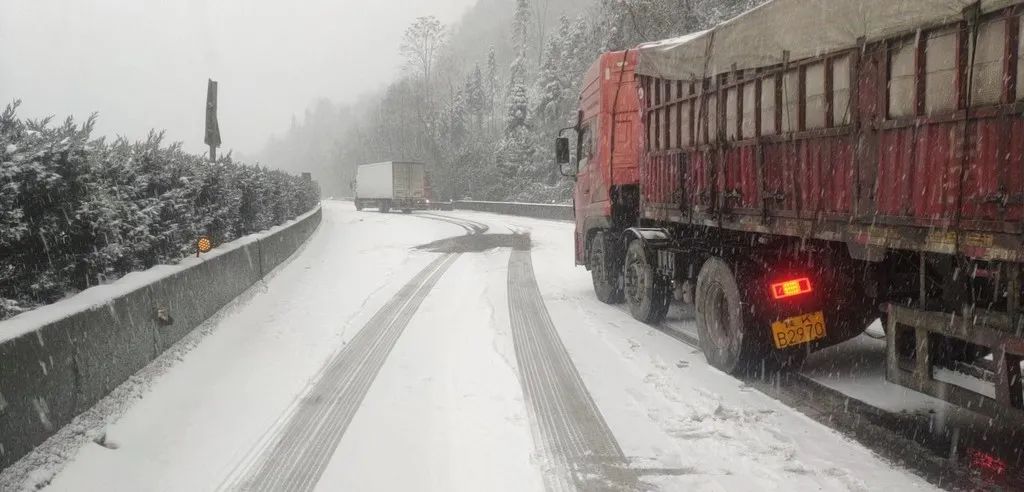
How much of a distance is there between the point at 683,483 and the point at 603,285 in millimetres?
6685

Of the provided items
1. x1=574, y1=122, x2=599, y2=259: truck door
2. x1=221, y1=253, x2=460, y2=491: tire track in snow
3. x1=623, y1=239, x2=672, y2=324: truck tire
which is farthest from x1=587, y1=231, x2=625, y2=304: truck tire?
x1=221, y1=253, x2=460, y2=491: tire track in snow

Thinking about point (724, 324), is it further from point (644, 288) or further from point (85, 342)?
point (85, 342)

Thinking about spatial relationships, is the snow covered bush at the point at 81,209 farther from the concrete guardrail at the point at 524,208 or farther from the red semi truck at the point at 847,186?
the concrete guardrail at the point at 524,208

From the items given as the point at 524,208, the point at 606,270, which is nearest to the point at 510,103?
the point at 524,208

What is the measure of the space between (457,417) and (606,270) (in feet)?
18.3

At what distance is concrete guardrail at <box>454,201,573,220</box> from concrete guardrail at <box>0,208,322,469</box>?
24.5 metres

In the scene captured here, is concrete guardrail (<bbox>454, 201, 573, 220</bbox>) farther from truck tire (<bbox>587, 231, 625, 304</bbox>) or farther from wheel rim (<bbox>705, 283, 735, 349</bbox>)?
wheel rim (<bbox>705, 283, 735, 349</bbox>)

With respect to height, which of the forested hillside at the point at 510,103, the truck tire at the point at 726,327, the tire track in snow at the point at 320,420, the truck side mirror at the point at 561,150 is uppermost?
the forested hillside at the point at 510,103

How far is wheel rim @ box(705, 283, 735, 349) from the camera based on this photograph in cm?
668

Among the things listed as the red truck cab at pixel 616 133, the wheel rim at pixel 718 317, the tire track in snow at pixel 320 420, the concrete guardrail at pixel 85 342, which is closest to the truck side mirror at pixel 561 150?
the red truck cab at pixel 616 133

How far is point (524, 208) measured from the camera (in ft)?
130

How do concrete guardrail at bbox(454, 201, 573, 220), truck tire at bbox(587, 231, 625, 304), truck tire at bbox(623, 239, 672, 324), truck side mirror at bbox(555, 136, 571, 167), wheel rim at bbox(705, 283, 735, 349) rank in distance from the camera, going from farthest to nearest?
concrete guardrail at bbox(454, 201, 573, 220) → truck side mirror at bbox(555, 136, 571, 167) → truck tire at bbox(587, 231, 625, 304) → truck tire at bbox(623, 239, 672, 324) → wheel rim at bbox(705, 283, 735, 349)

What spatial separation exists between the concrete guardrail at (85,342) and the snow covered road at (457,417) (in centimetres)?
31

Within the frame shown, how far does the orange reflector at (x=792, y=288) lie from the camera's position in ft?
18.9
